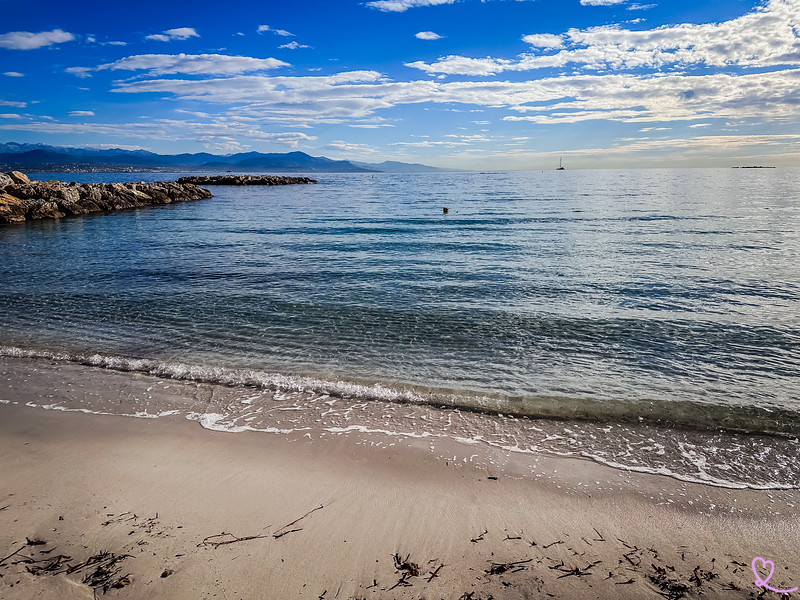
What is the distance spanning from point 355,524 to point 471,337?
18.2 ft

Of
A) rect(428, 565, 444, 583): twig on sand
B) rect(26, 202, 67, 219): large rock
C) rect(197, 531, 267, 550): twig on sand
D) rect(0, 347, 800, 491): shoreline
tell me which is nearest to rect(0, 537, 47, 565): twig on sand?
rect(197, 531, 267, 550): twig on sand

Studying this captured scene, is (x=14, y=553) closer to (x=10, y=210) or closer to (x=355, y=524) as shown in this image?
(x=355, y=524)

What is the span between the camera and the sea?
5895mm

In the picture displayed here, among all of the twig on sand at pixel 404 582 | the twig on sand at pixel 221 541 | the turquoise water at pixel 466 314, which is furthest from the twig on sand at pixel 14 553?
the turquoise water at pixel 466 314

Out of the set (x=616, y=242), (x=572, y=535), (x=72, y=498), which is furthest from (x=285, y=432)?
(x=616, y=242)

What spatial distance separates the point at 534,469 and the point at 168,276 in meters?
13.7

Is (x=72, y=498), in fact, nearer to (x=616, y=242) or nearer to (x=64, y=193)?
(x=616, y=242)

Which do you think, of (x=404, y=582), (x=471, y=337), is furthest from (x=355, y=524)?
(x=471, y=337)

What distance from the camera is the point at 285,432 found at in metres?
5.71

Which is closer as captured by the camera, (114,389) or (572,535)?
(572,535)

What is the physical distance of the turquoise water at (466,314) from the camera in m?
6.98

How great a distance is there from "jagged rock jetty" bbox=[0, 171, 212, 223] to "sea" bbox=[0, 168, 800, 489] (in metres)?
14.2

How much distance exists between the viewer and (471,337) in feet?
29.8

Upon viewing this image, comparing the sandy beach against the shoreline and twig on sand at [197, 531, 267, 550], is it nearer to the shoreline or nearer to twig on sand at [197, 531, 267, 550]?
twig on sand at [197, 531, 267, 550]
